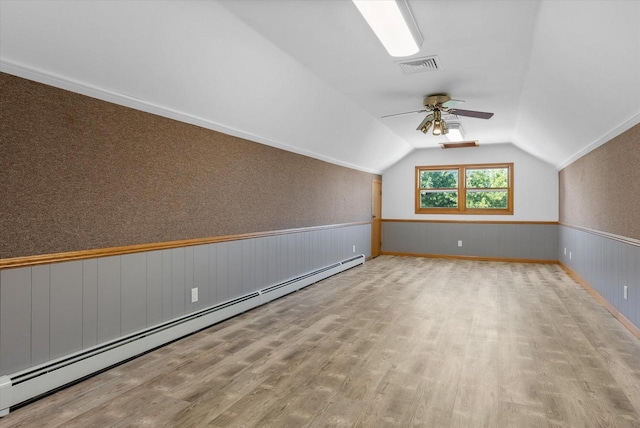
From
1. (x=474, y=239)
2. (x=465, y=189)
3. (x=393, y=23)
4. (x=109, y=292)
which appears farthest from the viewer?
(x=465, y=189)

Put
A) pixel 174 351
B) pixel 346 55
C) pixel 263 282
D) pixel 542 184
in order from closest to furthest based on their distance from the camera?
pixel 174 351 → pixel 346 55 → pixel 263 282 → pixel 542 184

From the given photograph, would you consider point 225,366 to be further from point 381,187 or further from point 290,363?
point 381,187

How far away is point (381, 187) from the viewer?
941cm

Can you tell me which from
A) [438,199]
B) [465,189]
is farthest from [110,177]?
[465,189]

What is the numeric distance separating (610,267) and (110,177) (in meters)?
5.12

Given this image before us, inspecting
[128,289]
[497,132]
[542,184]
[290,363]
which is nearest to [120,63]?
[128,289]

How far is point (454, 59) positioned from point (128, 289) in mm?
3487

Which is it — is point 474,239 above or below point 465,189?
below

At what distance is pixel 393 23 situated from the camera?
2551 millimetres

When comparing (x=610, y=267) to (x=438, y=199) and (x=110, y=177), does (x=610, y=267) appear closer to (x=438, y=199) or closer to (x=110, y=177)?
(x=438, y=199)

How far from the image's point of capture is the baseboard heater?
2287 mm

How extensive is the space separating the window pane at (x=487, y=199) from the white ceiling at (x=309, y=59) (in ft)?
11.2

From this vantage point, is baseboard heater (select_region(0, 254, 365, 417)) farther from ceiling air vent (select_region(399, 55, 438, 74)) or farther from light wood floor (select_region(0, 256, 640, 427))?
ceiling air vent (select_region(399, 55, 438, 74))

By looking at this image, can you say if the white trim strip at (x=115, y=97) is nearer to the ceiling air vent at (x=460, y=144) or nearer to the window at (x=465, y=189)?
the ceiling air vent at (x=460, y=144)
